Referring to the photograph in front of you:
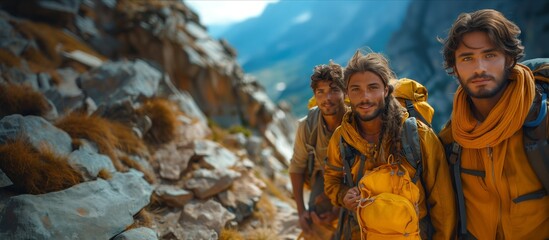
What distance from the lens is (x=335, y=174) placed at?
13.5 ft

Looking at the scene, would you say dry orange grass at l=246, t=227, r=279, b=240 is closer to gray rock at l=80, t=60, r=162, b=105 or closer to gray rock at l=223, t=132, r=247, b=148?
gray rock at l=223, t=132, r=247, b=148

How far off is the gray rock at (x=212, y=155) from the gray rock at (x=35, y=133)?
2758 millimetres

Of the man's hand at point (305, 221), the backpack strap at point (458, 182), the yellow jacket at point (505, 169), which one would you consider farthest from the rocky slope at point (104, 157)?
the yellow jacket at point (505, 169)

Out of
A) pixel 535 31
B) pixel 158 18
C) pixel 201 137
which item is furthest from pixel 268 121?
pixel 535 31

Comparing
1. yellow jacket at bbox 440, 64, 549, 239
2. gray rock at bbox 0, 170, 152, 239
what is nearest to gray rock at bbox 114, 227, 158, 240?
gray rock at bbox 0, 170, 152, 239

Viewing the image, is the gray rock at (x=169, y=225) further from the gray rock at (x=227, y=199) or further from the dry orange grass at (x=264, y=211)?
the dry orange grass at (x=264, y=211)

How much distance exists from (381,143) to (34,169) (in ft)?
15.6

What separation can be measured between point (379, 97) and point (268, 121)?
19.6m

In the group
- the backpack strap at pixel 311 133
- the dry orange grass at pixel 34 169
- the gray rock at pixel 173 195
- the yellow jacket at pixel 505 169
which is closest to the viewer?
the yellow jacket at pixel 505 169

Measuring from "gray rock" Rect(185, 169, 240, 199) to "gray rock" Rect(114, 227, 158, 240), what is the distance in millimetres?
1855

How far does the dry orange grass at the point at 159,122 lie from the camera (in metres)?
7.40

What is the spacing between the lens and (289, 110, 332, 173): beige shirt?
15.5ft

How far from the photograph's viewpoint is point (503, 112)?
9.40ft

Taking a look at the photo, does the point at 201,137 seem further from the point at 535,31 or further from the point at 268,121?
the point at 535,31
